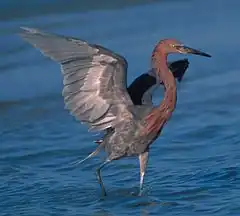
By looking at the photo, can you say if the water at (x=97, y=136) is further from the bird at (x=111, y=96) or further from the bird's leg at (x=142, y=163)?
the bird at (x=111, y=96)

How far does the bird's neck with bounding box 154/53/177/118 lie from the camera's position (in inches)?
355

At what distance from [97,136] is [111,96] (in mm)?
2046

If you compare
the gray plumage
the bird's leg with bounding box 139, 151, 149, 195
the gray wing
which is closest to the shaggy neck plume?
the gray plumage

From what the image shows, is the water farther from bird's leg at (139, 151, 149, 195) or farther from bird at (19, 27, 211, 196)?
bird at (19, 27, 211, 196)

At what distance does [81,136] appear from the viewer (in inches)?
432

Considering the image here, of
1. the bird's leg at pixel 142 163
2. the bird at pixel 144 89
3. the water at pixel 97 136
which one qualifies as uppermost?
the bird at pixel 144 89

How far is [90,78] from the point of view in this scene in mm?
8766

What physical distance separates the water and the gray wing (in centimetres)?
71

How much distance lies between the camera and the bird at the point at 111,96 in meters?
8.54

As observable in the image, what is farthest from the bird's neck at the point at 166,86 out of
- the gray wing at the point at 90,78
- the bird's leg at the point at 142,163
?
the bird's leg at the point at 142,163

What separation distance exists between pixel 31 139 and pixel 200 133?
1.78 metres

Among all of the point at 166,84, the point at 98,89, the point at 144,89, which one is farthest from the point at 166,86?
the point at 98,89

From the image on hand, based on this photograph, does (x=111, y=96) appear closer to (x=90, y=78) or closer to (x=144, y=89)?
(x=90, y=78)

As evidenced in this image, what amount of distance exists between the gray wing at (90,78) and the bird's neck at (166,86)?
0.30 m
